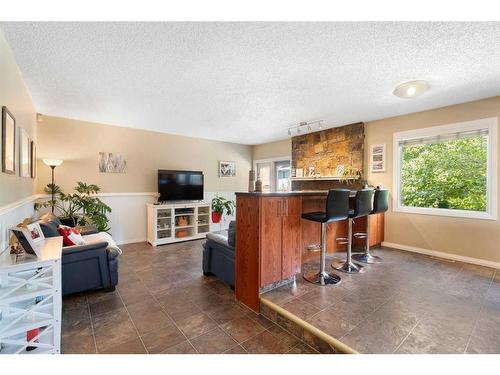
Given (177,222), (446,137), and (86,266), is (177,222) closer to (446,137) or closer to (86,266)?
(86,266)

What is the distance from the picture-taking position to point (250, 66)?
2256 millimetres

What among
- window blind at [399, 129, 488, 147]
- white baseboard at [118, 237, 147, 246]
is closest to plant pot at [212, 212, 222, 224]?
white baseboard at [118, 237, 147, 246]

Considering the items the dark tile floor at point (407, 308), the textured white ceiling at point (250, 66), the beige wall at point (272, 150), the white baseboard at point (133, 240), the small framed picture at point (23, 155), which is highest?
the textured white ceiling at point (250, 66)

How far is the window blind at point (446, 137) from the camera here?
3.17 m

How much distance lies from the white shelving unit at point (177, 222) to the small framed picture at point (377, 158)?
3.62m

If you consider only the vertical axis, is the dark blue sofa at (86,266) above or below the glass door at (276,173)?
below

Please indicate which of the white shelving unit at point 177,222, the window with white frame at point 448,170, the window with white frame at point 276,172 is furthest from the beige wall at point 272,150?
the window with white frame at point 448,170

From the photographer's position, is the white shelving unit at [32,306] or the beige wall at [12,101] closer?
the white shelving unit at [32,306]

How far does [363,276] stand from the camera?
2691 mm

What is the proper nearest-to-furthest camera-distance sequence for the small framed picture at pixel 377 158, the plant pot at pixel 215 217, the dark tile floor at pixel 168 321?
the dark tile floor at pixel 168 321
the small framed picture at pixel 377 158
the plant pot at pixel 215 217

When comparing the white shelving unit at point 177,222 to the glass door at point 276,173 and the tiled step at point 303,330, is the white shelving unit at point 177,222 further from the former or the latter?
the tiled step at point 303,330
